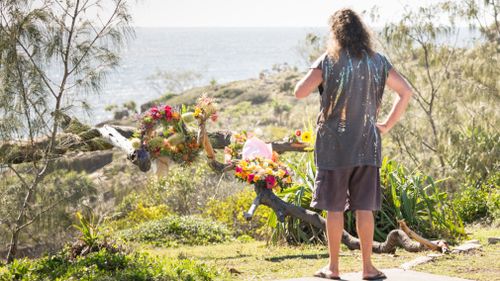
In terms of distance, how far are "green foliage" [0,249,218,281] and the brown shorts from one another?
50.0 inches

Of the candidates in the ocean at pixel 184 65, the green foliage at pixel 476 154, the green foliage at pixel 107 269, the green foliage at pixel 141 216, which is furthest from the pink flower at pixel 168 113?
the ocean at pixel 184 65

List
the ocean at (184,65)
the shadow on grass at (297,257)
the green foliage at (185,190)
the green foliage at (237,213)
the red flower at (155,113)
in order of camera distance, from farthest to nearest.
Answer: the ocean at (184,65)
the green foliage at (185,190)
the green foliage at (237,213)
the red flower at (155,113)
the shadow on grass at (297,257)

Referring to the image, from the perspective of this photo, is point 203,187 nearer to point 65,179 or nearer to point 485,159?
point 65,179

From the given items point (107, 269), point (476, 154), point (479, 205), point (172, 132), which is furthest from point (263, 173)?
point (476, 154)

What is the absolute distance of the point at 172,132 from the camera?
8.73m

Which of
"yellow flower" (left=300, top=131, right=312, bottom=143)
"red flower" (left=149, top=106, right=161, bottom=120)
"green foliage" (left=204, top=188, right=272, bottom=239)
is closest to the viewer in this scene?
"red flower" (left=149, top=106, right=161, bottom=120)

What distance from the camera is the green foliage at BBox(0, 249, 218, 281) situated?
19.1 feet

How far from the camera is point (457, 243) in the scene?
8.20m

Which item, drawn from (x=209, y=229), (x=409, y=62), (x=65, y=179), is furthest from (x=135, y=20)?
(x=409, y=62)

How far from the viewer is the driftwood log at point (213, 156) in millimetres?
7480

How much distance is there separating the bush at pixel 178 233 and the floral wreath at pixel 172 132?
297 centimetres

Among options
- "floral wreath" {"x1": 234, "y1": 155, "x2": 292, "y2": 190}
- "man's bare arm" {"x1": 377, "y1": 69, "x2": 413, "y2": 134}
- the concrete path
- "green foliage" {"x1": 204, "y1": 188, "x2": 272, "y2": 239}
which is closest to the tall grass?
"floral wreath" {"x1": 234, "y1": 155, "x2": 292, "y2": 190}

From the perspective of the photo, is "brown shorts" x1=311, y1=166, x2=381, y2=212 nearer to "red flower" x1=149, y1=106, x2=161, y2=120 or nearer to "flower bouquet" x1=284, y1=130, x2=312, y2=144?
"red flower" x1=149, y1=106, x2=161, y2=120

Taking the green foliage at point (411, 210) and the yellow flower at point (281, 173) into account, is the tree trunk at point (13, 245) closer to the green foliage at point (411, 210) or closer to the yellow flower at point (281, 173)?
the yellow flower at point (281, 173)
